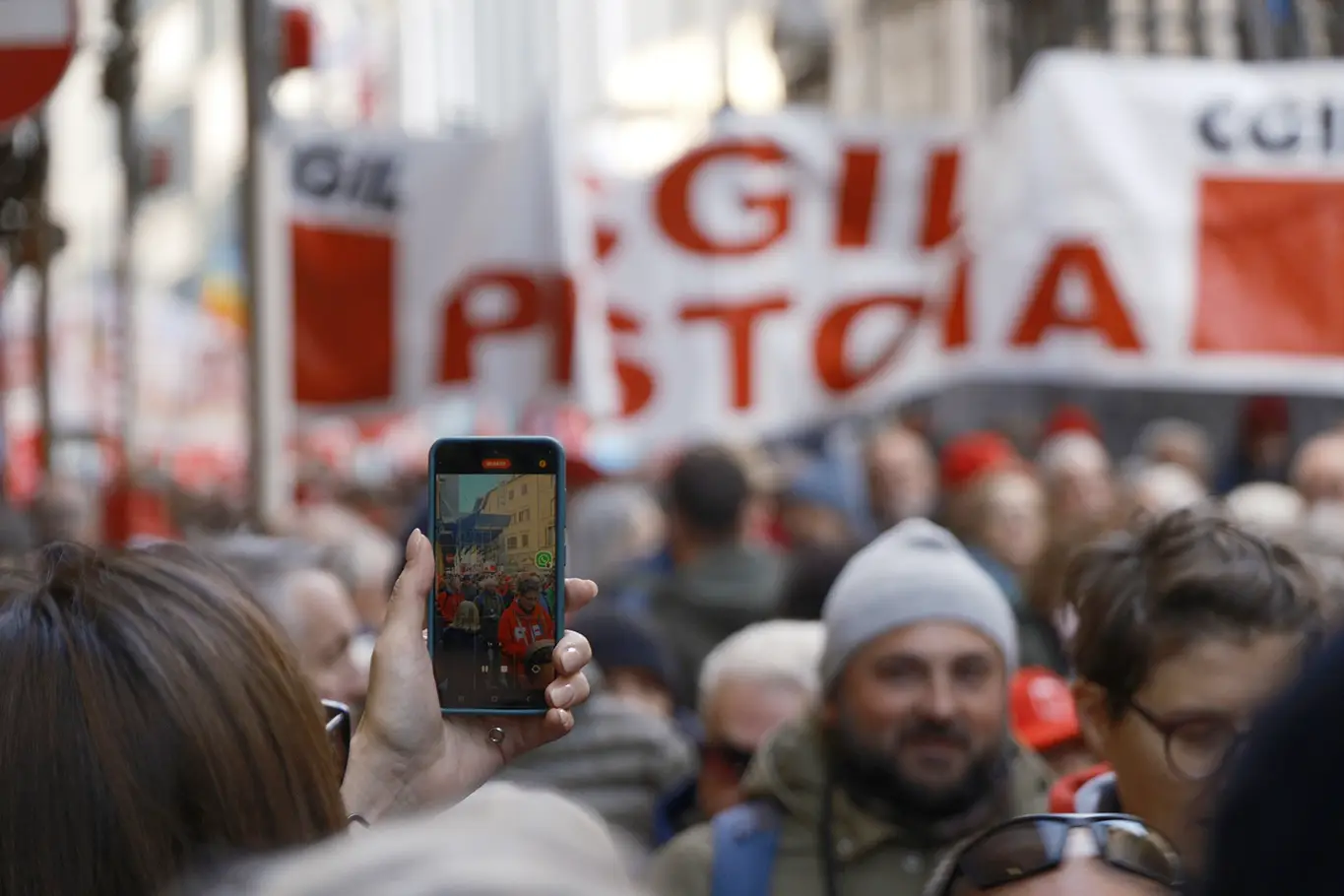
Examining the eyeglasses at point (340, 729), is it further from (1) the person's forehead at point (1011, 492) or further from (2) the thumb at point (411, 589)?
(1) the person's forehead at point (1011, 492)

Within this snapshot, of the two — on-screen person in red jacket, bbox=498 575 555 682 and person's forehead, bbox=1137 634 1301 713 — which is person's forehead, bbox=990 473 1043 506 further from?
on-screen person in red jacket, bbox=498 575 555 682

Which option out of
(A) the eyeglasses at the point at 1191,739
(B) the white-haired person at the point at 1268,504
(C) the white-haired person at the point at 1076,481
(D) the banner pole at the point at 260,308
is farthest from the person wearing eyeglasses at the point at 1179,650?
(C) the white-haired person at the point at 1076,481

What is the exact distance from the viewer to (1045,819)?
8.01 feet

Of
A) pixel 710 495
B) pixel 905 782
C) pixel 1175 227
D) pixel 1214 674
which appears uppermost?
pixel 1175 227

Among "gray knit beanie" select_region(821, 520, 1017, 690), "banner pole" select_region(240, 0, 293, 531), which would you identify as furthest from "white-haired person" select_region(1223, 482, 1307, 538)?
"gray knit beanie" select_region(821, 520, 1017, 690)

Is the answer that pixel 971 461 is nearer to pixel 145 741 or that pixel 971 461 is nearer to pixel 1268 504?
pixel 1268 504

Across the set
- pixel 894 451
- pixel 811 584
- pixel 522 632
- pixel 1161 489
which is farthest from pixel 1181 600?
pixel 894 451

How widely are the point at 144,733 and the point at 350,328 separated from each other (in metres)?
6.73

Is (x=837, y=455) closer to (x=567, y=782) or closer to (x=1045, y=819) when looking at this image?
(x=567, y=782)

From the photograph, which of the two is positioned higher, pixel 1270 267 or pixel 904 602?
pixel 1270 267

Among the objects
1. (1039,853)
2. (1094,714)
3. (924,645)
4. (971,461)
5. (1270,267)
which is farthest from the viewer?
(971,461)

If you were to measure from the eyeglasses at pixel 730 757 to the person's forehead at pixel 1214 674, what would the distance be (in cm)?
165

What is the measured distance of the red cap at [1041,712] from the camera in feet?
16.0

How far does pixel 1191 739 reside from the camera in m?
3.28
